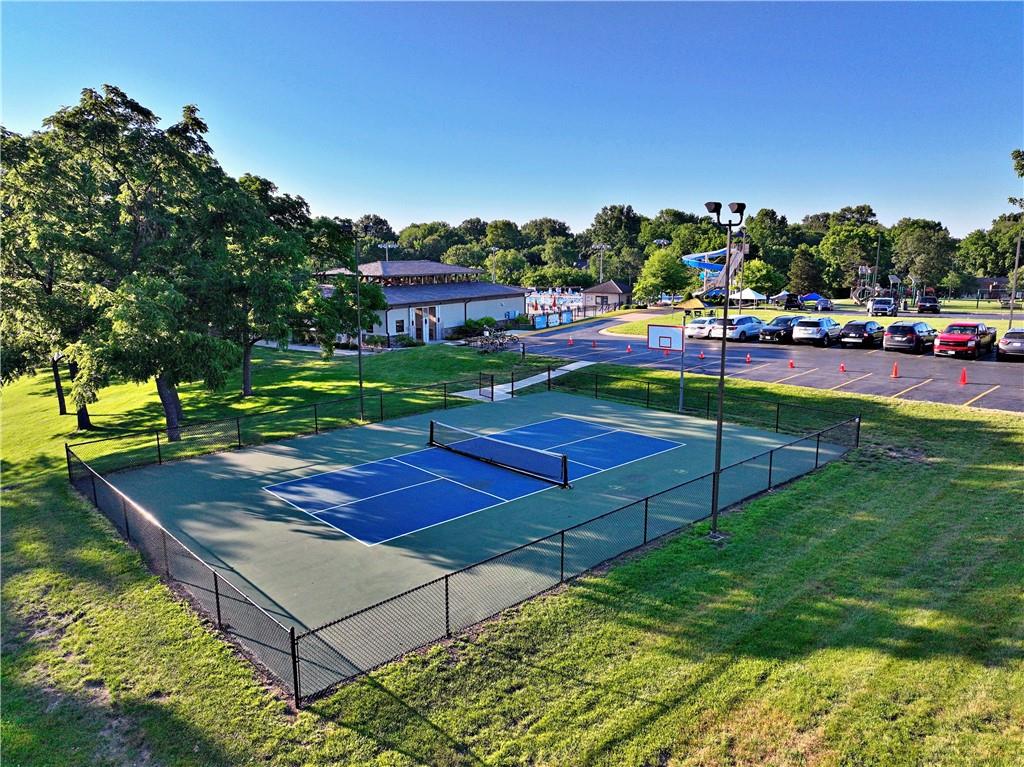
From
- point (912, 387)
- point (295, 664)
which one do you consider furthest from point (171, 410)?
point (912, 387)

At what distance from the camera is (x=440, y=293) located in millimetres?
52781

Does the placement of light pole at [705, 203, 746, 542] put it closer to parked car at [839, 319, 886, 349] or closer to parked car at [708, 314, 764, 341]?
parked car at [839, 319, 886, 349]

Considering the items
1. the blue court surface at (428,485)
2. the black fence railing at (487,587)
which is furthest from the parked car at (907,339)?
the black fence railing at (487,587)

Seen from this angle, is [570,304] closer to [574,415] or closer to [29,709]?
[574,415]

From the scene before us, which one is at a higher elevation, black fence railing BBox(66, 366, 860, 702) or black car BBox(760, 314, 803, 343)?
black car BBox(760, 314, 803, 343)

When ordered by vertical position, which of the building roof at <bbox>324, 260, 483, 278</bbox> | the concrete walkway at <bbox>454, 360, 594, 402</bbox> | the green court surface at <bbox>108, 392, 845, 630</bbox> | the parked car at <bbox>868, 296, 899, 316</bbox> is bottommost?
the green court surface at <bbox>108, 392, 845, 630</bbox>

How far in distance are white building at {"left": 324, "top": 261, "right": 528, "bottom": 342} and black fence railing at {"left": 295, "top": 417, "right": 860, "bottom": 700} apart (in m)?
33.5

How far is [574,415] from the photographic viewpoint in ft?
84.4

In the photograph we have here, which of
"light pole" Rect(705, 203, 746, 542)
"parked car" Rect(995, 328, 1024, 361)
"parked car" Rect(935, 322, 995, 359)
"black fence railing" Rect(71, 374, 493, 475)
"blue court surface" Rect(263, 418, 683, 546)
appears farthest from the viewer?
"parked car" Rect(935, 322, 995, 359)

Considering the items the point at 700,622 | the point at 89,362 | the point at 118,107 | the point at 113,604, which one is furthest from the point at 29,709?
the point at 118,107

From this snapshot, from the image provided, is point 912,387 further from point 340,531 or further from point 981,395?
point 340,531

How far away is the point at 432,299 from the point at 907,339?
3211cm

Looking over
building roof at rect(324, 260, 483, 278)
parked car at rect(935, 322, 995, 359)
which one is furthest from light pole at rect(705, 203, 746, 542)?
building roof at rect(324, 260, 483, 278)

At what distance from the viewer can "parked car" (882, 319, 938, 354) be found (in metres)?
35.6
